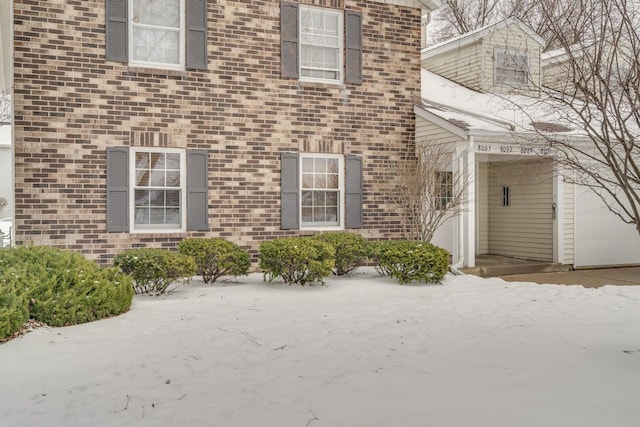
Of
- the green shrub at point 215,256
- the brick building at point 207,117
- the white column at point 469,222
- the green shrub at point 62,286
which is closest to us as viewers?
the green shrub at point 62,286

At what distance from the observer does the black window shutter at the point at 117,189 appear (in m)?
9.75

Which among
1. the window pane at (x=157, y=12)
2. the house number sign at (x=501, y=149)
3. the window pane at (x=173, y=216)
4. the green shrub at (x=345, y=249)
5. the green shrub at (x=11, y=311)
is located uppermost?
the window pane at (x=157, y=12)

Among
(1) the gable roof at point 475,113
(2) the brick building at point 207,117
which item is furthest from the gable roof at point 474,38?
(2) the brick building at point 207,117

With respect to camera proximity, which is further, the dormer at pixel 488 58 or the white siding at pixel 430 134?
the dormer at pixel 488 58

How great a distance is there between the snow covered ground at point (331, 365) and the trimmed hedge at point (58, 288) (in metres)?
0.23

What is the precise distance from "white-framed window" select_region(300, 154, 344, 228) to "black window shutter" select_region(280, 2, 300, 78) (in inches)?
62.1

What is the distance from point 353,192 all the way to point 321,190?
1.99ft

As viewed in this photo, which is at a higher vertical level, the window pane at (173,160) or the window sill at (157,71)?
the window sill at (157,71)

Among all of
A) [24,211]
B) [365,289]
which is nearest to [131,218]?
[24,211]

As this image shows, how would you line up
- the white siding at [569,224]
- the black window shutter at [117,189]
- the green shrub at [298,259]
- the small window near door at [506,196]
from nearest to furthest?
the green shrub at [298,259] < the black window shutter at [117,189] < the white siding at [569,224] < the small window near door at [506,196]

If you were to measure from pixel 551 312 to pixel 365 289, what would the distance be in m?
2.61

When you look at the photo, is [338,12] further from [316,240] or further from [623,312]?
[623,312]

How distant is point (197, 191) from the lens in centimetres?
1025

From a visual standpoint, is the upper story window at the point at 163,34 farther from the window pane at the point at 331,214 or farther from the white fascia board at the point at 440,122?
the white fascia board at the point at 440,122
